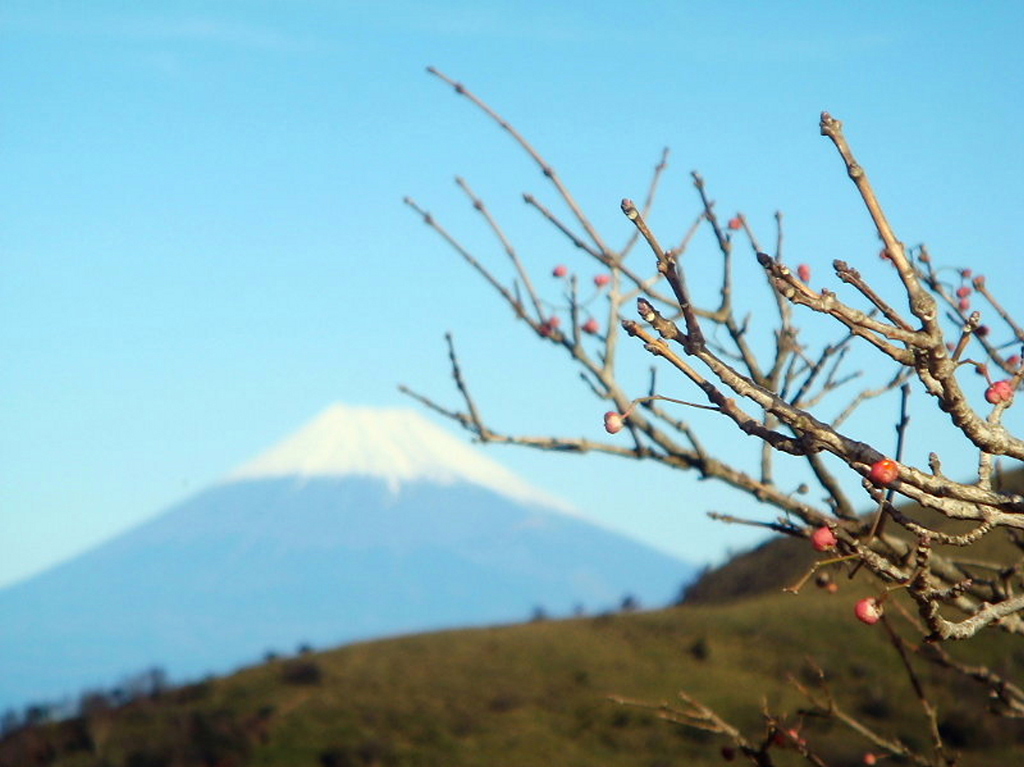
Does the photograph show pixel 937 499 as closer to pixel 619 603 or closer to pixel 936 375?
pixel 936 375

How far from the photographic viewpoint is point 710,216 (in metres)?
6.02

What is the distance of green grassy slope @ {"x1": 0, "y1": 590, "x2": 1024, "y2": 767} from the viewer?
33.7m

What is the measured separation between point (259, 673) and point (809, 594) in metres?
17.5

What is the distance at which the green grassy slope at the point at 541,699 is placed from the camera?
3366cm

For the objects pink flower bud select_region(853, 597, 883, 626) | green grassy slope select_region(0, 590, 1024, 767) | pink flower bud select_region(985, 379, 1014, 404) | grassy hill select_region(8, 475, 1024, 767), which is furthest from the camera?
green grassy slope select_region(0, 590, 1024, 767)

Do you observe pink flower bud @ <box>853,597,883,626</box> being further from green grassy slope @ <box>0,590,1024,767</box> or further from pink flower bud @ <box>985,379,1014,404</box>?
green grassy slope @ <box>0,590,1024,767</box>

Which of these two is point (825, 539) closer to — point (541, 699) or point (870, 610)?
point (870, 610)

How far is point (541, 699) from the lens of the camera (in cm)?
3769

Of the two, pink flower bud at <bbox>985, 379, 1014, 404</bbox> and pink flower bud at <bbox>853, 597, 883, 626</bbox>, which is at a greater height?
pink flower bud at <bbox>985, 379, 1014, 404</bbox>

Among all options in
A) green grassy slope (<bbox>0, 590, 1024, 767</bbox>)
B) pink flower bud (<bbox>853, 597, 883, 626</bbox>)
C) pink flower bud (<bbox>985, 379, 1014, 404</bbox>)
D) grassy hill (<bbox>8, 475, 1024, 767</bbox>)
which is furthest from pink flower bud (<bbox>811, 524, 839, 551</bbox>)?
green grassy slope (<bbox>0, 590, 1024, 767</bbox>)

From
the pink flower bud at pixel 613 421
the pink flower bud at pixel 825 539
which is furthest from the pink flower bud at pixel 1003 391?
the pink flower bud at pixel 613 421

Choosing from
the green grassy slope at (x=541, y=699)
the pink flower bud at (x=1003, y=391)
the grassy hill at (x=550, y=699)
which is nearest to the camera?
the pink flower bud at (x=1003, y=391)

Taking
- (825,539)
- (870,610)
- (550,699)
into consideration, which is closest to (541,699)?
(550,699)

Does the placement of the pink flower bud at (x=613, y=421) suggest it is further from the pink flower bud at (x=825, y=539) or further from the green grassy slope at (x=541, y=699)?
the green grassy slope at (x=541, y=699)
